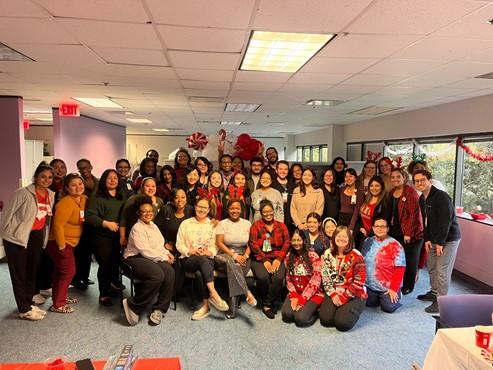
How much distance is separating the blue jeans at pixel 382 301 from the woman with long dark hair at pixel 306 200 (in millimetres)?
1064

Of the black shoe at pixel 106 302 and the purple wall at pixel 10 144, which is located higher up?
the purple wall at pixel 10 144

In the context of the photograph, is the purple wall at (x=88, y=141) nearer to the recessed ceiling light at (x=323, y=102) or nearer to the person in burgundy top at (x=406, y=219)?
the recessed ceiling light at (x=323, y=102)

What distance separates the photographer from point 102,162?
9.90 metres

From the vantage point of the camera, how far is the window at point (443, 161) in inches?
220

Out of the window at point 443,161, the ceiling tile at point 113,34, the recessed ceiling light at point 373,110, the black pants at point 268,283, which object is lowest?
the black pants at point 268,283

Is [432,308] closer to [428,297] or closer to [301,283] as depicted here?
[428,297]

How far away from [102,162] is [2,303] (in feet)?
21.8

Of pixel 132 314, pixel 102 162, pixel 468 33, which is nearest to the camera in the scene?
pixel 468 33

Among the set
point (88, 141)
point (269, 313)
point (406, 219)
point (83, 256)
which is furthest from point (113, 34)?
point (88, 141)

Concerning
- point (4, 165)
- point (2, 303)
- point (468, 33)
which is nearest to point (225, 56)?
point (468, 33)

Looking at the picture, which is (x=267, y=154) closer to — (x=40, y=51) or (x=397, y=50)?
(x=397, y=50)

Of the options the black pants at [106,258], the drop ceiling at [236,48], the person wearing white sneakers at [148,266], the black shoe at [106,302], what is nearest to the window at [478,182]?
the drop ceiling at [236,48]

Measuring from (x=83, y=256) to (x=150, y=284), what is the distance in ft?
3.89

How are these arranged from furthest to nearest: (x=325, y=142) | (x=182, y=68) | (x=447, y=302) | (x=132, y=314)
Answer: (x=325, y=142) < (x=182, y=68) < (x=132, y=314) < (x=447, y=302)
